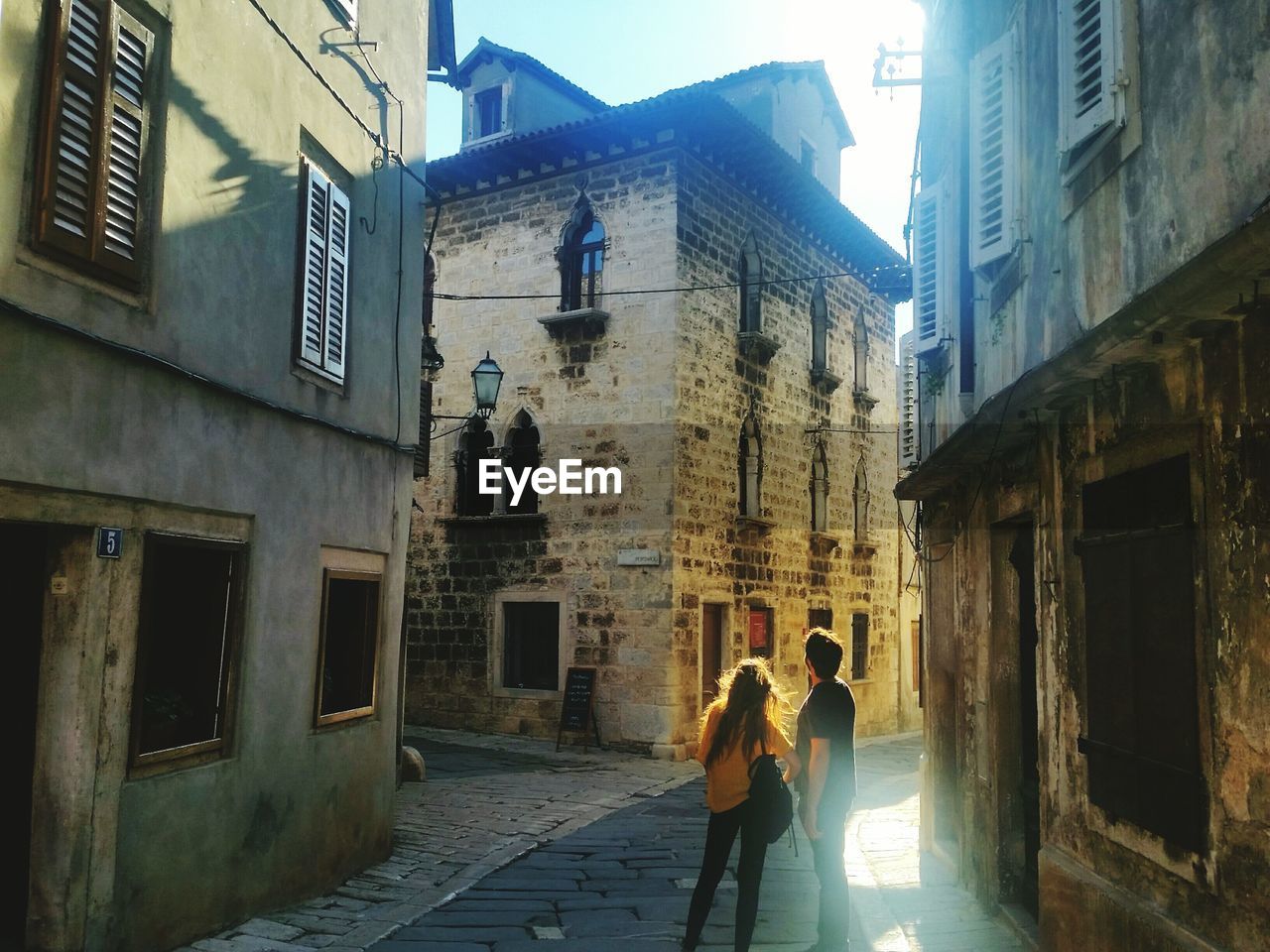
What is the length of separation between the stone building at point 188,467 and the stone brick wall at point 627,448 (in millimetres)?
8400

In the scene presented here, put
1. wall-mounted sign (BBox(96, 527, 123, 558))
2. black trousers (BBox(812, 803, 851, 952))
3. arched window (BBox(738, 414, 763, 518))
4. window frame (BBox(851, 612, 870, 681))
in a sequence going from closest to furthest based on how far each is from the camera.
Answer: wall-mounted sign (BBox(96, 527, 123, 558)), black trousers (BBox(812, 803, 851, 952)), arched window (BBox(738, 414, 763, 518)), window frame (BBox(851, 612, 870, 681))

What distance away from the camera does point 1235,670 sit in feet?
14.1

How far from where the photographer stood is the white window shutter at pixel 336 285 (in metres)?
8.42

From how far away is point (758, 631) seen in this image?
64.3ft

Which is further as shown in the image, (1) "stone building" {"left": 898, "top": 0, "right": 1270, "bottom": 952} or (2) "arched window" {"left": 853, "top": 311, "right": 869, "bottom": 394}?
(2) "arched window" {"left": 853, "top": 311, "right": 869, "bottom": 394}

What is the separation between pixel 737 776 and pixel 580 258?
13696mm

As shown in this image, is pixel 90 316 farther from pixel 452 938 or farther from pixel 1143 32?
pixel 1143 32

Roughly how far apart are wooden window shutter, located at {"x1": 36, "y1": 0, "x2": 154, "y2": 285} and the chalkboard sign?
40.3ft

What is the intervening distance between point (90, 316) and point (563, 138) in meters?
13.6

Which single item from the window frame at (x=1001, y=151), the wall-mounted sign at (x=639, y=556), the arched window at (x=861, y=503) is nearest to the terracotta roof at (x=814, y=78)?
the arched window at (x=861, y=503)

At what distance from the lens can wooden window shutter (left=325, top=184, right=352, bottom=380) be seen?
8.42 m

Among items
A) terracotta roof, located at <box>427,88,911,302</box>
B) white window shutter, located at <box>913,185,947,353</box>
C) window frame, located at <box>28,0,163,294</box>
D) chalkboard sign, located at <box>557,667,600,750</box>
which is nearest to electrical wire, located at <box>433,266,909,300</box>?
terracotta roof, located at <box>427,88,911,302</box>

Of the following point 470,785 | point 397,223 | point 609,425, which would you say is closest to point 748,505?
point 609,425

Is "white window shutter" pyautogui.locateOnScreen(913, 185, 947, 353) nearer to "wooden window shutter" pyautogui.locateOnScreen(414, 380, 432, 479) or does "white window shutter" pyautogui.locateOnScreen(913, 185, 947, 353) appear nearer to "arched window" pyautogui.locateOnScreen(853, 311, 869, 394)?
"wooden window shutter" pyautogui.locateOnScreen(414, 380, 432, 479)
